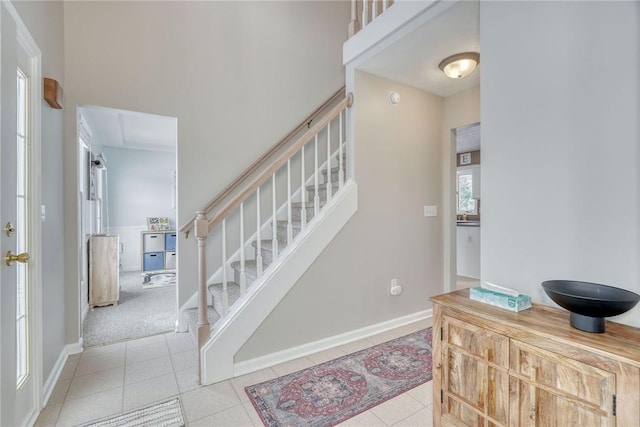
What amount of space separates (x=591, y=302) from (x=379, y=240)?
6.30ft

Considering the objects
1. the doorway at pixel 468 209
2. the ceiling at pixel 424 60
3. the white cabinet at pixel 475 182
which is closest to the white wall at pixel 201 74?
the ceiling at pixel 424 60

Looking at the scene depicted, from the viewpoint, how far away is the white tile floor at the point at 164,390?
1.78m

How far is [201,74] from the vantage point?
120 inches

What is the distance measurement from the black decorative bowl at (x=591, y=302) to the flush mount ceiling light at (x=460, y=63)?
199 centimetres

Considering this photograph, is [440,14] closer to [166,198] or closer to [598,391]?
[598,391]

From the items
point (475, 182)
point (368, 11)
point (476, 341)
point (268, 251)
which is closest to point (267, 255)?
point (268, 251)

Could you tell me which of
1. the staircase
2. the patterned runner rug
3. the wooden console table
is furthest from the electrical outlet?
the wooden console table

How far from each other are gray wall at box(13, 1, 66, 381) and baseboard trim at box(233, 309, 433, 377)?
1.32 meters

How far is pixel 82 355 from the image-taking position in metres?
2.55

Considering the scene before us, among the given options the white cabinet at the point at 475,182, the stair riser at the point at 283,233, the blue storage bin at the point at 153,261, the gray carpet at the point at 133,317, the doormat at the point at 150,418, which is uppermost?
the white cabinet at the point at 475,182

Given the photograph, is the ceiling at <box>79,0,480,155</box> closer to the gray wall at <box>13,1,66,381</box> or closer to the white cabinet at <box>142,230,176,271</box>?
the gray wall at <box>13,1,66,381</box>

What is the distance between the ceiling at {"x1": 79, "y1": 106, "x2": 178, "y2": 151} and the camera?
381cm

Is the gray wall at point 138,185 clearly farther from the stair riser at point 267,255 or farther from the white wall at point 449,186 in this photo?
the white wall at point 449,186

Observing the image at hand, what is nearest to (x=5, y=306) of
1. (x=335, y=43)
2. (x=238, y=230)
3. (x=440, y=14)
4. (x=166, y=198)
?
(x=238, y=230)
